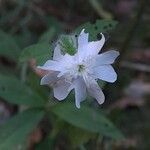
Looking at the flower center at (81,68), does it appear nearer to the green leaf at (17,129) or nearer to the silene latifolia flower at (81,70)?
the silene latifolia flower at (81,70)

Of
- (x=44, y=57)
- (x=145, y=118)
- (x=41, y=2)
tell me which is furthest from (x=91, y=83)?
(x=41, y=2)

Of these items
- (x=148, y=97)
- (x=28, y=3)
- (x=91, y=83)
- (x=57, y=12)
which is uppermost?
(x=91, y=83)

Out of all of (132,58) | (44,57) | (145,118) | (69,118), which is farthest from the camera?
(132,58)

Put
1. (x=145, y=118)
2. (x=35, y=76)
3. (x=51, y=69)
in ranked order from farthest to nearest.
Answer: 1. (x=145, y=118)
2. (x=35, y=76)
3. (x=51, y=69)

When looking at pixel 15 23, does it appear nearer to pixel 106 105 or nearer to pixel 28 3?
pixel 28 3

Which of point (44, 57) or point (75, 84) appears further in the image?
point (44, 57)

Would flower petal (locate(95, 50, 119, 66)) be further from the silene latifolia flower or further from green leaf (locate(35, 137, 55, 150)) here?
green leaf (locate(35, 137, 55, 150))
